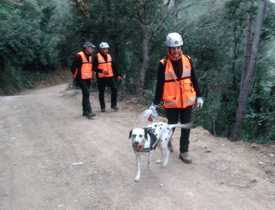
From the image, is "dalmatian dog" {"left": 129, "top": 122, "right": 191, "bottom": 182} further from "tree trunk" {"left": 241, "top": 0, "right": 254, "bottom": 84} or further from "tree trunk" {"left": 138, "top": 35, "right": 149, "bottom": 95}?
"tree trunk" {"left": 241, "top": 0, "right": 254, "bottom": 84}

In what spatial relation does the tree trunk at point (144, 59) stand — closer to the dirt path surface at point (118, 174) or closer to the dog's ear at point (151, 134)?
the dirt path surface at point (118, 174)

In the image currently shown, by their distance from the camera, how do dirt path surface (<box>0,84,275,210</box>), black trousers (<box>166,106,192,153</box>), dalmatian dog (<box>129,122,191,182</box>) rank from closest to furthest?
dirt path surface (<box>0,84,275,210</box>) < dalmatian dog (<box>129,122,191,182</box>) < black trousers (<box>166,106,192,153</box>)

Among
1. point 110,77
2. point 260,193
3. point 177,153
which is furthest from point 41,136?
point 260,193

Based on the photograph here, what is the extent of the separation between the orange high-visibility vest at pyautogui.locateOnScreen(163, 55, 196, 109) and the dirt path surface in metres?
1.23

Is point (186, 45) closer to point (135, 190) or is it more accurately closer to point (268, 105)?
point (268, 105)

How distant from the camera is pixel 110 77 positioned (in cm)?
807

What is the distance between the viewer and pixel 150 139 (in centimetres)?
364

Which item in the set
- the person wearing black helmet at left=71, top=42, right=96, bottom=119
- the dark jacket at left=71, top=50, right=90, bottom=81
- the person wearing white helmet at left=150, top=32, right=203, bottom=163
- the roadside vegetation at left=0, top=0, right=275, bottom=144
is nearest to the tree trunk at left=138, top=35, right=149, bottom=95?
the roadside vegetation at left=0, top=0, right=275, bottom=144

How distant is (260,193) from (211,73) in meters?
10.6

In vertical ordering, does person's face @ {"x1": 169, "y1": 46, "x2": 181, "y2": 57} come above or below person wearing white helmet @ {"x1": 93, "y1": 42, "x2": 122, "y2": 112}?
above

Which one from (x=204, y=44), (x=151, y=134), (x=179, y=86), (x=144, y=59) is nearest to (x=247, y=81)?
(x=204, y=44)

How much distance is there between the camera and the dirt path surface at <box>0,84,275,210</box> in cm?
330

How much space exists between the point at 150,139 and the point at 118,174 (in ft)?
3.20

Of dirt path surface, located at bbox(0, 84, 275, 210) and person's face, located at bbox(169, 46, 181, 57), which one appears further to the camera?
person's face, located at bbox(169, 46, 181, 57)
